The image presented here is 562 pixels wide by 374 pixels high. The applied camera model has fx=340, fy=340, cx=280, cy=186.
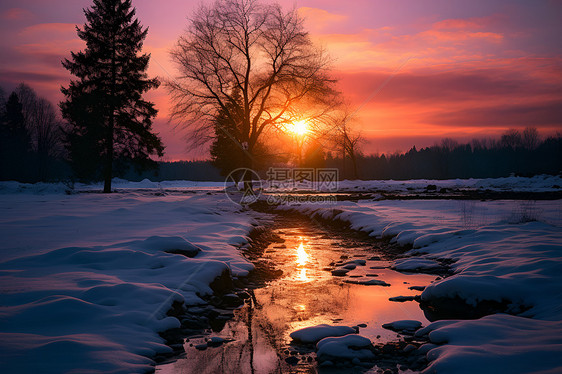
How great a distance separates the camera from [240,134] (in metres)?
22.8

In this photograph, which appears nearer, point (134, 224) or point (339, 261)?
point (339, 261)

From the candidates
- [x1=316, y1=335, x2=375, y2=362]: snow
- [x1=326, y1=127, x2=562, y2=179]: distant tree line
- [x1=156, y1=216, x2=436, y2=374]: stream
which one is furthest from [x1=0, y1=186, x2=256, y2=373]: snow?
[x1=326, y1=127, x2=562, y2=179]: distant tree line

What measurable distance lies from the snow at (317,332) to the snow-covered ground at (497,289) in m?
1.03

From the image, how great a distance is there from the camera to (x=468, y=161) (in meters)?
106

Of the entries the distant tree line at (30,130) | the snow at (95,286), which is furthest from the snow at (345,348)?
the distant tree line at (30,130)

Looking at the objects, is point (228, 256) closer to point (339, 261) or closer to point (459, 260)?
point (339, 261)

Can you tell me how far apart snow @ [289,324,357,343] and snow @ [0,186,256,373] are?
1.62m

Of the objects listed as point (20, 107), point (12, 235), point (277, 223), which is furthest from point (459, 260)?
point (20, 107)

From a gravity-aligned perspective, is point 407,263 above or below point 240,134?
below

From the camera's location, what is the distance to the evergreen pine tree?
23.7 meters

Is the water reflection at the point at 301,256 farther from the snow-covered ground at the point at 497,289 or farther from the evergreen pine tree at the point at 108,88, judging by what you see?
the evergreen pine tree at the point at 108,88

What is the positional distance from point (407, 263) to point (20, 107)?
2199 inches

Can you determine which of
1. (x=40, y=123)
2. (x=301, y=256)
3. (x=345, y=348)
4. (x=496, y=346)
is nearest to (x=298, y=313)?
(x=345, y=348)

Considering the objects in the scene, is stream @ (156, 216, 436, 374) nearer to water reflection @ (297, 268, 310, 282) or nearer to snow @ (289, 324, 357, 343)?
water reflection @ (297, 268, 310, 282)
